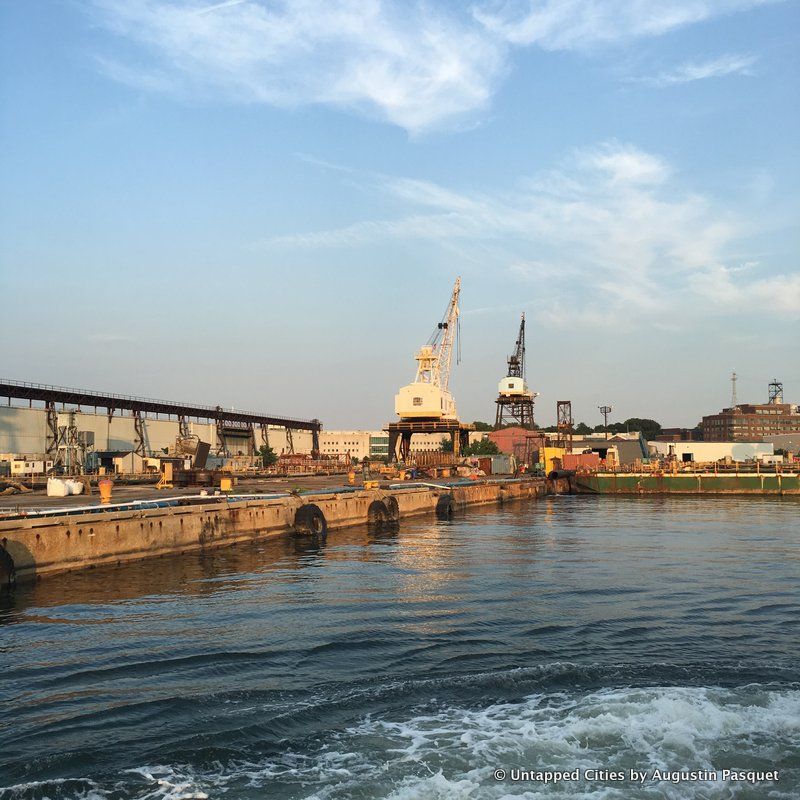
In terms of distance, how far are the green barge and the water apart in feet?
217

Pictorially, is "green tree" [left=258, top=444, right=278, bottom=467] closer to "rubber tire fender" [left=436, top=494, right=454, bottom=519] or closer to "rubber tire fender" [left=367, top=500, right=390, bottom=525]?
"rubber tire fender" [left=436, top=494, right=454, bottom=519]

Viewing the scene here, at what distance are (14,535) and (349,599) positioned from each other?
12.8 m

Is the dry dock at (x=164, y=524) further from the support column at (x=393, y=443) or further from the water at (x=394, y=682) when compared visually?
the support column at (x=393, y=443)

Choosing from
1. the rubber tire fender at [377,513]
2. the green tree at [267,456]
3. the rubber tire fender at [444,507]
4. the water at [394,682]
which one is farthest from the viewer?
the green tree at [267,456]

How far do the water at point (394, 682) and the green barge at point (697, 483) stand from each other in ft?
217

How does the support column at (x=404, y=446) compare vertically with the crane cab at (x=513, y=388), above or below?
below

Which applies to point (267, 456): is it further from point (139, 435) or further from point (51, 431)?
point (51, 431)

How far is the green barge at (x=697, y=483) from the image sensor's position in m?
90.4

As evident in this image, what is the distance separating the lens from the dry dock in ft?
90.0

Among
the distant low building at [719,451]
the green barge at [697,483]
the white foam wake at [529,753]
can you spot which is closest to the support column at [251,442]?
the distant low building at [719,451]

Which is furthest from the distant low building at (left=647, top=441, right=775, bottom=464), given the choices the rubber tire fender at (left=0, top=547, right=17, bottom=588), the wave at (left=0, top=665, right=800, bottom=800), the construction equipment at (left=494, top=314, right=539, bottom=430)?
the wave at (left=0, top=665, right=800, bottom=800)

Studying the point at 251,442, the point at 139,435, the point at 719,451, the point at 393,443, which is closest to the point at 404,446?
the point at 393,443

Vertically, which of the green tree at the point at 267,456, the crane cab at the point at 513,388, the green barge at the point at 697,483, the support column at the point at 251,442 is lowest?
the green barge at the point at 697,483

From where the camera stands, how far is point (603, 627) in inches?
797
